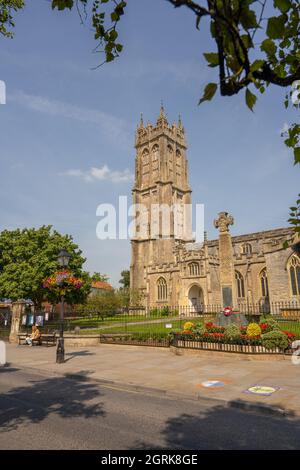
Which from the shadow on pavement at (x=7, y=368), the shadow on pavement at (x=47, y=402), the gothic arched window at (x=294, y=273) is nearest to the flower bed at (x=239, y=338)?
the shadow on pavement at (x=47, y=402)

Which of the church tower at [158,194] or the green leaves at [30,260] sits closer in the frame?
the green leaves at [30,260]

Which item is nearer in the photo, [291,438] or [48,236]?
[291,438]

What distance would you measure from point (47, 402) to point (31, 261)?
67.2ft

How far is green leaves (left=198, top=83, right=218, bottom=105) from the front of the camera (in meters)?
2.47

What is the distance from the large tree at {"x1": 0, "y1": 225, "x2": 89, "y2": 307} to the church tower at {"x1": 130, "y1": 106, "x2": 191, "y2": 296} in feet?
80.9

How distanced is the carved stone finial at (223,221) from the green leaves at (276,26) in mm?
18467

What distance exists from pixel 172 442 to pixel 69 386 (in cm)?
561

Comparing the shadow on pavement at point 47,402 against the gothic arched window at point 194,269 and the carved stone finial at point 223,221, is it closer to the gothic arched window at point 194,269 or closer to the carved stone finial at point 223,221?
the carved stone finial at point 223,221

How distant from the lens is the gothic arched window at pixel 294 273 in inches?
1164

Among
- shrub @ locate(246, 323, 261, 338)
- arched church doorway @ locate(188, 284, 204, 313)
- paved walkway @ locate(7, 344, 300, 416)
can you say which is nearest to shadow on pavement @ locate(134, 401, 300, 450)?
paved walkway @ locate(7, 344, 300, 416)

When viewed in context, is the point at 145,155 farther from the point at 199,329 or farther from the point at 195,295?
the point at 199,329

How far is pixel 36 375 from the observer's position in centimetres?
1183
